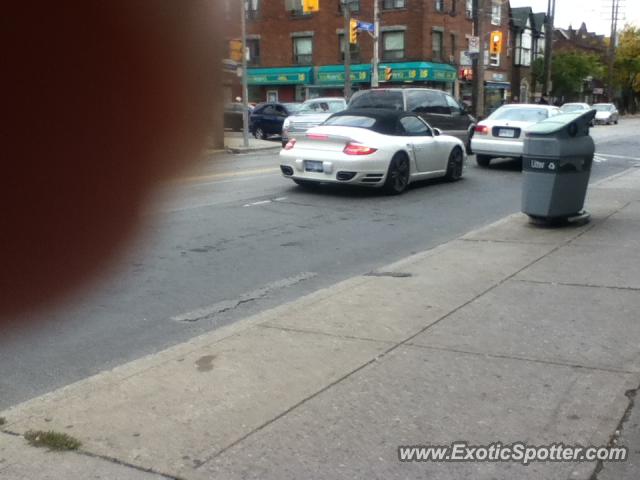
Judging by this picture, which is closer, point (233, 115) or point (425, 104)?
point (233, 115)

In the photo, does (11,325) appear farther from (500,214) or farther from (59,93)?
(500,214)

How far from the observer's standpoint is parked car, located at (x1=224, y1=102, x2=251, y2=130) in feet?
3.20

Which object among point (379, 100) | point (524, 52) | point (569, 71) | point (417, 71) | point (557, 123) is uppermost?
point (524, 52)

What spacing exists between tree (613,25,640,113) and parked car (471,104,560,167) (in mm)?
63634

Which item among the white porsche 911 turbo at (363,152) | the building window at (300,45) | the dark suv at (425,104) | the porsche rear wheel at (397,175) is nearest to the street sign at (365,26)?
the dark suv at (425,104)

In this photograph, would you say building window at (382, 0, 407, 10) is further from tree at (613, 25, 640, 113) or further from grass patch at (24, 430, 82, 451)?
tree at (613, 25, 640, 113)

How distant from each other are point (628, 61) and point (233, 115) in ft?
268

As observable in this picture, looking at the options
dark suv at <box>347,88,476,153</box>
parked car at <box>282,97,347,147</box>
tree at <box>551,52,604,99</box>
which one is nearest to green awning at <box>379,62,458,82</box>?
parked car at <box>282,97,347,147</box>

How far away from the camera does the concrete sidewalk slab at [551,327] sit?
485 centimetres

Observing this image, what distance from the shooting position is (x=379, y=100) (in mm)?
18516

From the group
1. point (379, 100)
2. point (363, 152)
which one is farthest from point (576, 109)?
point (379, 100)

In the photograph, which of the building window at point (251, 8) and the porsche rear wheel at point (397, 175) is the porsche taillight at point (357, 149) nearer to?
the porsche rear wheel at point (397, 175)

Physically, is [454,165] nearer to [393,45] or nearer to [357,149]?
[357,149]

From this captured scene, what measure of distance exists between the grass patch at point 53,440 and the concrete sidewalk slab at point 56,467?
36mm
